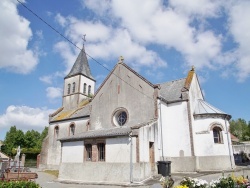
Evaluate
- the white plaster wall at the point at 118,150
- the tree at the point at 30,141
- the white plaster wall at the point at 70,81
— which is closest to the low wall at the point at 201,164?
the white plaster wall at the point at 118,150

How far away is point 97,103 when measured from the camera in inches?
1009

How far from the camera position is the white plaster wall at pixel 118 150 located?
18141 millimetres

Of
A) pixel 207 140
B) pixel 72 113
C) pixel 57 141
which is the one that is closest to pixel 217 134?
pixel 207 140

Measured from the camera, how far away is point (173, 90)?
25875 millimetres

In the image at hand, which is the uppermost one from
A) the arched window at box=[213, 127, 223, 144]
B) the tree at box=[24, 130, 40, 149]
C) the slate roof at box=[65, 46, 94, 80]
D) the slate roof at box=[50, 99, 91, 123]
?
the slate roof at box=[65, 46, 94, 80]

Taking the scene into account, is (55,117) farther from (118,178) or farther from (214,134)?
(214,134)

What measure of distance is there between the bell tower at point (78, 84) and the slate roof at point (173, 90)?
17161 mm

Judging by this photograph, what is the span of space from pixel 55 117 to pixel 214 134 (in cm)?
2350

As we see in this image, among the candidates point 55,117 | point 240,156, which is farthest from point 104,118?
point 240,156

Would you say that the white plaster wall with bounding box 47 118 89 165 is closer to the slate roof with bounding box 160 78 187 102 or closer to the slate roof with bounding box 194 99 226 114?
the slate roof with bounding box 160 78 187 102

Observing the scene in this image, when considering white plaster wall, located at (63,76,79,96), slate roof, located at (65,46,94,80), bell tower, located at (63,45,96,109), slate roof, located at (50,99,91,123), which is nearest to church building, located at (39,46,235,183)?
slate roof, located at (50,99,91,123)

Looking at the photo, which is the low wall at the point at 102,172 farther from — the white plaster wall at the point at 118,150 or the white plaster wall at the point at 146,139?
the white plaster wall at the point at 146,139

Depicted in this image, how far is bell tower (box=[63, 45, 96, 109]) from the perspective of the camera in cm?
3988

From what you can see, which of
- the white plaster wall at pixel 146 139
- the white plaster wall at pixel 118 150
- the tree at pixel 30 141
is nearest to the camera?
the white plaster wall at pixel 118 150
